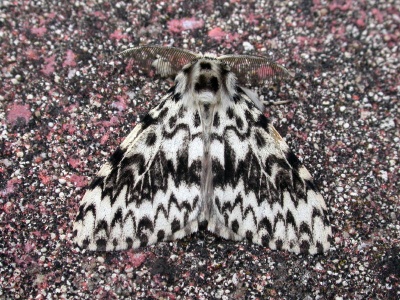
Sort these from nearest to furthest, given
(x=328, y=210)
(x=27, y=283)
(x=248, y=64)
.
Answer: (x=27, y=283) < (x=328, y=210) < (x=248, y=64)

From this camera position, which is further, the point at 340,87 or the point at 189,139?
the point at 340,87

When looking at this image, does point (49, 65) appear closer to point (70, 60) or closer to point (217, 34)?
point (70, 60)

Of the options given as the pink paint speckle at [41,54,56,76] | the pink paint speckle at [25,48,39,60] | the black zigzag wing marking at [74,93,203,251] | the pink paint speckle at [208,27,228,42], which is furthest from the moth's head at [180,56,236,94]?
the pink paint speckle at [25,48,39,60]

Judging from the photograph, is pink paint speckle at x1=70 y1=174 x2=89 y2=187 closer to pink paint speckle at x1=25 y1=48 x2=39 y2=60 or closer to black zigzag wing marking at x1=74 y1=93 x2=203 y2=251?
black zigzag wing marking at x1=74 y1=93 x2=203 y2=251

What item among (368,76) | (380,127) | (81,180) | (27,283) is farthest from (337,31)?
(27,283)

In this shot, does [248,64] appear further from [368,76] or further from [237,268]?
[237,268]

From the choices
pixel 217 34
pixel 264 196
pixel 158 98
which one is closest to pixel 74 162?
pixel 158 98
